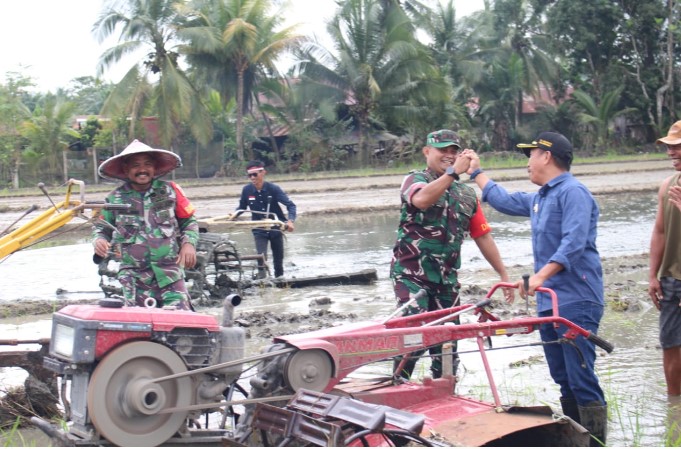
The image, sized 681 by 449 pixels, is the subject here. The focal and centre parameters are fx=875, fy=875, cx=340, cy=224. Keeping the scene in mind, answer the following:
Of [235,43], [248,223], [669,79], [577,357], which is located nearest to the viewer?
[577,357]

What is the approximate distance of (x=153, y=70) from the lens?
3466 cm

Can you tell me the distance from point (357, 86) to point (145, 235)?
99.0ft

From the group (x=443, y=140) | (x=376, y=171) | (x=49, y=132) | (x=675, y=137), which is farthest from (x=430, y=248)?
(x=49, y=132)

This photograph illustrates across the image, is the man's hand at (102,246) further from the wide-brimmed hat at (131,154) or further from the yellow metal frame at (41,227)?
the wide-brimmed hat at (131,154)

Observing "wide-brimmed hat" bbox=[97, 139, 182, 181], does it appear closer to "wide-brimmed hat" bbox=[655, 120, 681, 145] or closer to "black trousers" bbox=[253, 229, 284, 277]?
"wide-brimmed hat" bbox=[655, 120, 681, 145]

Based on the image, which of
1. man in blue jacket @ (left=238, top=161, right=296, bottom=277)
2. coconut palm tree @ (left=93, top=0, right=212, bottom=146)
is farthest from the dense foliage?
man in blue jacket @ (left=238, top=161, right=296, bottom=277)

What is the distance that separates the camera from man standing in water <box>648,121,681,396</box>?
563 centimetres

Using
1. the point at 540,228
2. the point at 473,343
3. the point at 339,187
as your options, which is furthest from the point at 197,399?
the point at 339,187

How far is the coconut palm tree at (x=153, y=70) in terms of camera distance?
33.3 metres

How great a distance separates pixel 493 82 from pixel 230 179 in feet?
46.0

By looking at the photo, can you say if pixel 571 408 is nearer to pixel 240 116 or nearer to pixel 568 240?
pixel 568 240

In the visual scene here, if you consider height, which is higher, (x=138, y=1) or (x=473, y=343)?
(x=138, y=1)

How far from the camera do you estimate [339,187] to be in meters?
27.0

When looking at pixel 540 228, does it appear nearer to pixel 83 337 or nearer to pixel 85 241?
pixel 83 337
